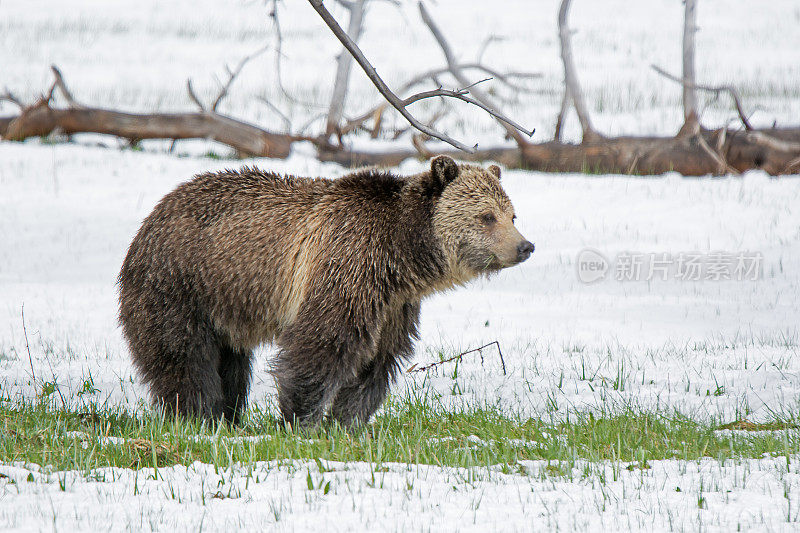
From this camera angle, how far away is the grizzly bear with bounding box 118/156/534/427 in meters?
5.06

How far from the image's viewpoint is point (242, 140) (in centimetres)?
1535

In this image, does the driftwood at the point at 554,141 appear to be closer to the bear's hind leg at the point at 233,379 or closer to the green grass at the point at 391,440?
the bear's hind leg at the point at 233,379

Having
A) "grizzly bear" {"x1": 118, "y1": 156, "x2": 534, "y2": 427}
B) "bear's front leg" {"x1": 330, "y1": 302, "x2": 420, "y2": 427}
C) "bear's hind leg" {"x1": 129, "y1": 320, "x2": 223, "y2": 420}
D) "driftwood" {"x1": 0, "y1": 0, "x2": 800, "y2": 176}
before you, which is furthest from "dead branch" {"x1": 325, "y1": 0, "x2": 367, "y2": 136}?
"bear's front leg" {"x1": 330, "y1": 302, "x2": 420, "y2": 427}

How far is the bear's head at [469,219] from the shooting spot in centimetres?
515

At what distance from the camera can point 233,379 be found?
19.3 ft

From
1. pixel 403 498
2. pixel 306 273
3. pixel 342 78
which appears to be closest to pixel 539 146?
pixel 342 78

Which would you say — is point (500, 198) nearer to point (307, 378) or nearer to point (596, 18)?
point (307, 378)

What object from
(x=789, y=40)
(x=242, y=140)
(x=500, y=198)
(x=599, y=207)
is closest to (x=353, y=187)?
(x=500, y=198)

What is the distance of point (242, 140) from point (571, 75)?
5.77 metres

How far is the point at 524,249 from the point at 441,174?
25.9 inches

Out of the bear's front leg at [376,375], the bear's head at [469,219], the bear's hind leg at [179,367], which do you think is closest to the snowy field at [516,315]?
the bear's hind leg at [179,367]

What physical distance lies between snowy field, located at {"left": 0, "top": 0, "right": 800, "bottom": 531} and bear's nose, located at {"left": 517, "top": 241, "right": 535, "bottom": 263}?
1.12m

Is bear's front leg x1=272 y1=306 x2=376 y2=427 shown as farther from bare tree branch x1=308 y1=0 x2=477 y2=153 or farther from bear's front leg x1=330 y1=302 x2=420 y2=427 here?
bare tree branch x1=308 y1=0 x2=477 y2=153

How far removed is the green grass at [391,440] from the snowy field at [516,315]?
0.55ft
